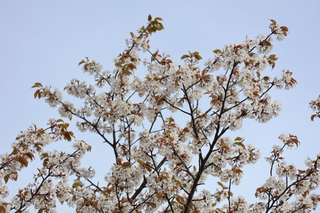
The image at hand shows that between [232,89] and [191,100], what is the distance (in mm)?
802

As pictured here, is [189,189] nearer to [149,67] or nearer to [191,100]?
[191,100]

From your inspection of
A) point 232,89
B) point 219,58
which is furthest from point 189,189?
point 219,58

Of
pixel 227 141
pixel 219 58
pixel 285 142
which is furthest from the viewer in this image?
pixel 285 142

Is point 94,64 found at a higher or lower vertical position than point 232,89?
higher

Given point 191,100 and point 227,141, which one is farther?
point 191,100

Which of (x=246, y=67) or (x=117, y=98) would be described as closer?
(x=246, y=67)

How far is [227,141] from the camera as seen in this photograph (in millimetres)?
5844

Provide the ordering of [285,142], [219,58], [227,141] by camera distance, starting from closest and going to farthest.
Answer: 1. [227,141]
2. [219,58]
3. [285,142]

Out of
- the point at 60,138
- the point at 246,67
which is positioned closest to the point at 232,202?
the point at 246,67

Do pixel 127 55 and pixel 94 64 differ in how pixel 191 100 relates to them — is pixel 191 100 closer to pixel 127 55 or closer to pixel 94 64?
Result: pixel 127 55

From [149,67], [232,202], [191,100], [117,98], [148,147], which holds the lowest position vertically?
[232,202]

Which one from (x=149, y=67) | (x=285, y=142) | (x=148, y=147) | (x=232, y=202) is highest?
(x=149, y=67)

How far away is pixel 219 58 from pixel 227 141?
5.20ft

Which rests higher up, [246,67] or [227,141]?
[246,67]
